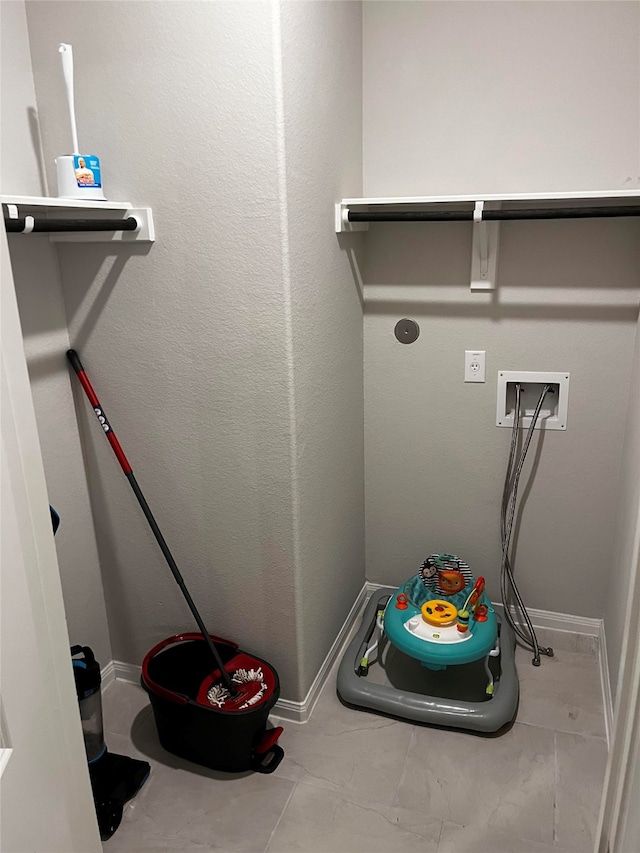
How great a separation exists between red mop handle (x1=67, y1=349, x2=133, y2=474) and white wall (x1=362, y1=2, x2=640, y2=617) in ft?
3.04

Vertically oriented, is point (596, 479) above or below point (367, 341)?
below

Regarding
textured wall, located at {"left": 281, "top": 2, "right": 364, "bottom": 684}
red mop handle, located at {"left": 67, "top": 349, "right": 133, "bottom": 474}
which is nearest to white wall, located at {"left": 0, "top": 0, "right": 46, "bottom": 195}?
red mop handle, located at {"left": 67, "top": 349, "right": 133, "bottom": 474}

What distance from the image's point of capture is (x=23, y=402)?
2.85ft

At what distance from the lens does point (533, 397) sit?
2.30 m

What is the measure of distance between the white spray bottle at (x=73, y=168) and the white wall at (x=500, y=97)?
3.11 ft

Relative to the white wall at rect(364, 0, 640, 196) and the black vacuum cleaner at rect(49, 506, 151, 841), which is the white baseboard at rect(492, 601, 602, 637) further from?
the white wall at rect(364, 0, 640, 196)

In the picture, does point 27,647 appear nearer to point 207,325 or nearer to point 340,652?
point 207,325

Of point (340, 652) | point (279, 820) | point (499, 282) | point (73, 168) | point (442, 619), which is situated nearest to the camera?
point (73, 168)

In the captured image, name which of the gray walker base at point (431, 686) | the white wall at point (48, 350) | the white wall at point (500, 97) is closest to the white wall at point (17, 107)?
the white wall at point (48, 350)

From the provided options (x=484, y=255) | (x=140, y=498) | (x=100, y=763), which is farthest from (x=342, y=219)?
(x=100, y=763)

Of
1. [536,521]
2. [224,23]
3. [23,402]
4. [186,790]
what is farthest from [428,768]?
[224,23]

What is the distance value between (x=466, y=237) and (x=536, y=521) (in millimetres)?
Answer: 1012

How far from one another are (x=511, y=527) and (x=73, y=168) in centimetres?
178

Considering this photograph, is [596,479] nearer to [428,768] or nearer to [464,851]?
[428,768]
